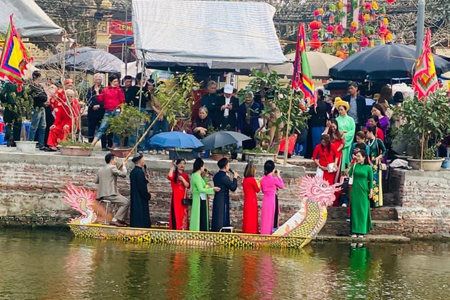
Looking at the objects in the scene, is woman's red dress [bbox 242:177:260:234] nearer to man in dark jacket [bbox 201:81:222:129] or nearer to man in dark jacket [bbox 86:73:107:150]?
man in dark jacket [bbox 201:81:222:129]

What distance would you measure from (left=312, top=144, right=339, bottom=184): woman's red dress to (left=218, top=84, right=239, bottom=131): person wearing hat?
1.91m

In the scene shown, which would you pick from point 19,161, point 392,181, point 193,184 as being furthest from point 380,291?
point 19,161

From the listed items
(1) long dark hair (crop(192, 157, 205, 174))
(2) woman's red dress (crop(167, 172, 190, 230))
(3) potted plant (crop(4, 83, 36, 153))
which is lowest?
(2) woman's red dress (crop(167, 172, 190, 230))

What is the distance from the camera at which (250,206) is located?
17.8 meters

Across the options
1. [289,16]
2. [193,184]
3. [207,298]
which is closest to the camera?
[207,298]

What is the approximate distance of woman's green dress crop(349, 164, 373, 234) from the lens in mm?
18234

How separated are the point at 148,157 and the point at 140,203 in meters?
1.91

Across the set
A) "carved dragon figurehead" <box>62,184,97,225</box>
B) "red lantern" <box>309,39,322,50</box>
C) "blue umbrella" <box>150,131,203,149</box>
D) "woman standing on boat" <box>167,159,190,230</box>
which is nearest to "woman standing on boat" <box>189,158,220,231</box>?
"woman standing on boat" <box>167,159,190,230</box>

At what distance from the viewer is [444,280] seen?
1523 centimetres

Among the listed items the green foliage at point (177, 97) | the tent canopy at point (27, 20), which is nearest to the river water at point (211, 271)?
the green foliage at point (177, 97)

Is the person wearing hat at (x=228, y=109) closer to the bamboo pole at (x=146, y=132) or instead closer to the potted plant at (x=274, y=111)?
the potted plant at (x=274, y=111)

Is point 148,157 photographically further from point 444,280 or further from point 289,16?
point 289,16

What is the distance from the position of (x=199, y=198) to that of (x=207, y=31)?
4.39m

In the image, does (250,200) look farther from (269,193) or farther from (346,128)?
(346,128)
